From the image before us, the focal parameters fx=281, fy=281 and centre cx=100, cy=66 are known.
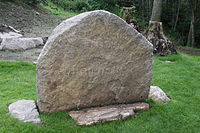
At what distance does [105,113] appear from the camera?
12.5 ft

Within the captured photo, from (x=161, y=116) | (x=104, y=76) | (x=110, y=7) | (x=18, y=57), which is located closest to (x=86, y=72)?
(x=104, y=76)

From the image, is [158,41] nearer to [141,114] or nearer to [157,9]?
[157,9]

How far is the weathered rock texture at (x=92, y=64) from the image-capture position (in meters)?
3.58

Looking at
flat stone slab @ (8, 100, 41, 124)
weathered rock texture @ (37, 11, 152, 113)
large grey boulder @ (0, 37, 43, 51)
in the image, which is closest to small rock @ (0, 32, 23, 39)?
large grey boulder @ (0, 37, 43, 51)

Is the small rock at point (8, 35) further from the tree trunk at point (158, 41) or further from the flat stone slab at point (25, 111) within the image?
the flat stone slab at point (25, 111)

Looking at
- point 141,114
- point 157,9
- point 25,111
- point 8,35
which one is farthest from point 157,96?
point 8,35

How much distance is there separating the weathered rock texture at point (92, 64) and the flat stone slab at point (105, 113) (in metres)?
0.11

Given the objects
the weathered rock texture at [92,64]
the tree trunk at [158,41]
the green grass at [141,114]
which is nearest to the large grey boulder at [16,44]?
the green grass at [141,114]

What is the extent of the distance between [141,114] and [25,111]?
1.60 metres

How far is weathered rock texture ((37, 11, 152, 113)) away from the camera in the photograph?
11.7 ft

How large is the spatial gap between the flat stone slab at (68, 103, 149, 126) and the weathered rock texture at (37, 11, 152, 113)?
111 mm

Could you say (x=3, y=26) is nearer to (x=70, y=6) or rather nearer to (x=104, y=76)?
(x=104, y=76)

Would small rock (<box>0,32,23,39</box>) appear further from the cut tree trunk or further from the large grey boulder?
the cut tree trunk

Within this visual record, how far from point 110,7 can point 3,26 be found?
8332mm
